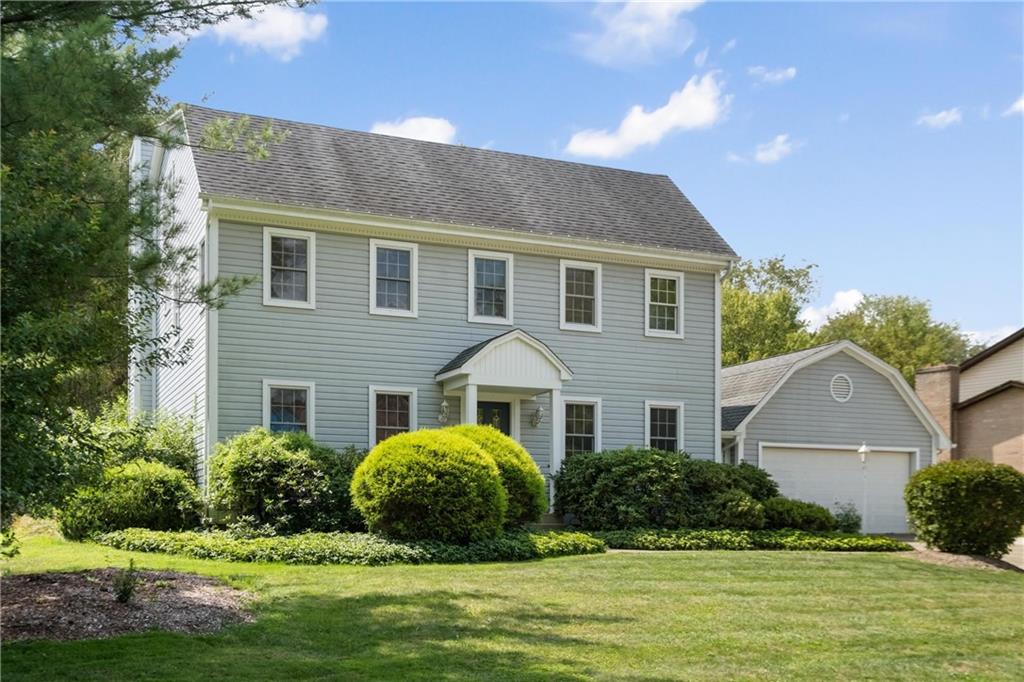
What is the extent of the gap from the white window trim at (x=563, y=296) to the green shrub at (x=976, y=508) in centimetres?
715

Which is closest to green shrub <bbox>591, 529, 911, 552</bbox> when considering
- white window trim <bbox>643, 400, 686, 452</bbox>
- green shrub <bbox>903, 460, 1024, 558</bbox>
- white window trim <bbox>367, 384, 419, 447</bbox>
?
green shrub <bbox>903, 460, 1024, 558</bbox>

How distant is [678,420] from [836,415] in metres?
4.43

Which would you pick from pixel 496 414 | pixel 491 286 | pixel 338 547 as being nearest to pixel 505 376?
pixel 496 414

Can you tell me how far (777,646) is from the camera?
9586 millimetres

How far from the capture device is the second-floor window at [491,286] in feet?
65.4

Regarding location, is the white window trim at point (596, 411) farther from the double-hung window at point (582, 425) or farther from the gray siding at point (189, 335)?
the gray siding at point (189, 335)

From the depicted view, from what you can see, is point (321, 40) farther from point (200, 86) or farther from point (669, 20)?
point (669, 20)

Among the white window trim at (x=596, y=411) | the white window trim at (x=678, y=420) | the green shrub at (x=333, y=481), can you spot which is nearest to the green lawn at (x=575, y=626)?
the green shrub at (x=333, y=481)

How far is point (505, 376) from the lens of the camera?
1875cm

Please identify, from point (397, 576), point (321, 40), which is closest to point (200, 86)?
point (321, 40)

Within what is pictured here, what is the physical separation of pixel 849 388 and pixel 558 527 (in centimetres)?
869

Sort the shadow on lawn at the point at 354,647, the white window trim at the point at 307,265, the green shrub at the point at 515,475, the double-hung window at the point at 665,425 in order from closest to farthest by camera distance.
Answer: the shadow on lawn at the point at 354,647
the green shrub at the point at 515,475
the white window trim at the point at 307,265
the double-hung window at the point at 665,425

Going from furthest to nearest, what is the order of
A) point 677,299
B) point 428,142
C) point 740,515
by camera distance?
point 428,142 < point 677,299 < point 740,515

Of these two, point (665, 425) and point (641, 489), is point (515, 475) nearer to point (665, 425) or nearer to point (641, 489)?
→ point (641, 489)
